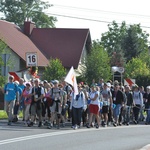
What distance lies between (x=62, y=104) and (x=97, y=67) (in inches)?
1262

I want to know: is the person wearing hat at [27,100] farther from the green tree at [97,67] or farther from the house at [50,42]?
the house at [50,42]

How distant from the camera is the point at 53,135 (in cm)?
1898

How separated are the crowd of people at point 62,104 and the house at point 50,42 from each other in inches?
1189

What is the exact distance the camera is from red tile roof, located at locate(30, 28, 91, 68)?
192 feet

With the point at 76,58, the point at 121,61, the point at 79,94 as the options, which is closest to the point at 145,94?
the point at 79,94

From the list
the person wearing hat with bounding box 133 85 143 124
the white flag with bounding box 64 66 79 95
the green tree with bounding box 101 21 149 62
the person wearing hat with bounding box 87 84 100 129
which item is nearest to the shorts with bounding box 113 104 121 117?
the person wearing hat with bounding box 87 84 100 129

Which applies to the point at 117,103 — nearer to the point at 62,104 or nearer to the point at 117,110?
the point at 117,110

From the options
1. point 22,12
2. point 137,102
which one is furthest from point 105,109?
point 22,12

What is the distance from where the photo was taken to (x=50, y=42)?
6041 centimetres

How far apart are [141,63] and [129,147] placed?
5384 cm

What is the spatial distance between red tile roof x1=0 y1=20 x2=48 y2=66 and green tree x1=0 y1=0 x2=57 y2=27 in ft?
69.5

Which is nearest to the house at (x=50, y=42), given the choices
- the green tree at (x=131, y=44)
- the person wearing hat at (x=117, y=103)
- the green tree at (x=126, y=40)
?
the green tree at (x=126, y=40)

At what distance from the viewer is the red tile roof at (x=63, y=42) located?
58.4 metres

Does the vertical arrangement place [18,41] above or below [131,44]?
below
